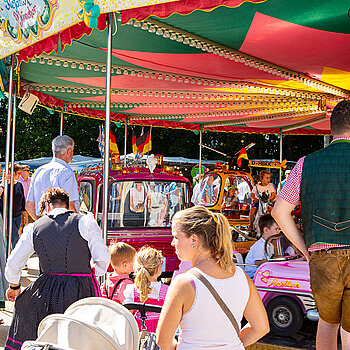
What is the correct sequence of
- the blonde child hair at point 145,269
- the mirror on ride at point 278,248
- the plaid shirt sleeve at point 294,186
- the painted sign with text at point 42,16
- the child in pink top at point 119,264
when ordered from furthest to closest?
1. the mirror on ride at point 278,248
2. the child in pink top at point 119,264
3. the painted sign with text at point 42,16
4. the blonde child hair at point 145,269
5. the plaid shirt sleeve at point 294,186

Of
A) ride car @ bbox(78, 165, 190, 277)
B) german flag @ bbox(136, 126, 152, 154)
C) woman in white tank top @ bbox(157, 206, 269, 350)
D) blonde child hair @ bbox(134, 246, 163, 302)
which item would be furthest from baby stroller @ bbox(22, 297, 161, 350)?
german flag @ bbox(136, 126, 152, 154)

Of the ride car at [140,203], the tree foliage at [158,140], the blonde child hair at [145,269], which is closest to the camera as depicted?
the blonde child hair at [145,269]

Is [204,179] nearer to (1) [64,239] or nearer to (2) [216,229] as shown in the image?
(1) [64,239]

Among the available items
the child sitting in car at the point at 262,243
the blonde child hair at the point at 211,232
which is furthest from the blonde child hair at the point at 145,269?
the child sitting in car at the point at 262,243

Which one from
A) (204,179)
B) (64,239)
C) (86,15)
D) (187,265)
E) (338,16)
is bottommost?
(187,265)

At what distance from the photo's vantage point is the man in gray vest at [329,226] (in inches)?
117

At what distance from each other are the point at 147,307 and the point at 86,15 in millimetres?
2492

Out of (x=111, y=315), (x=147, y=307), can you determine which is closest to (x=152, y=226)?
(x=147, y=307)

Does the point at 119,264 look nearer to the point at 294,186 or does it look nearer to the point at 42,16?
the point at 294,186

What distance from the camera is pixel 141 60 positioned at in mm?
6852

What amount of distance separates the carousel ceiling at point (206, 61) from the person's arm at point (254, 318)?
2.36m

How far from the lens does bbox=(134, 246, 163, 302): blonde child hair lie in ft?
11.5

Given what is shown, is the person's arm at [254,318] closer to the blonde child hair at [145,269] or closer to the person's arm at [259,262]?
the blonde child hair at [145,269]

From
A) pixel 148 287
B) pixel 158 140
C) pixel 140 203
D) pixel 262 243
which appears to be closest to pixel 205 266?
pixel 148 287
